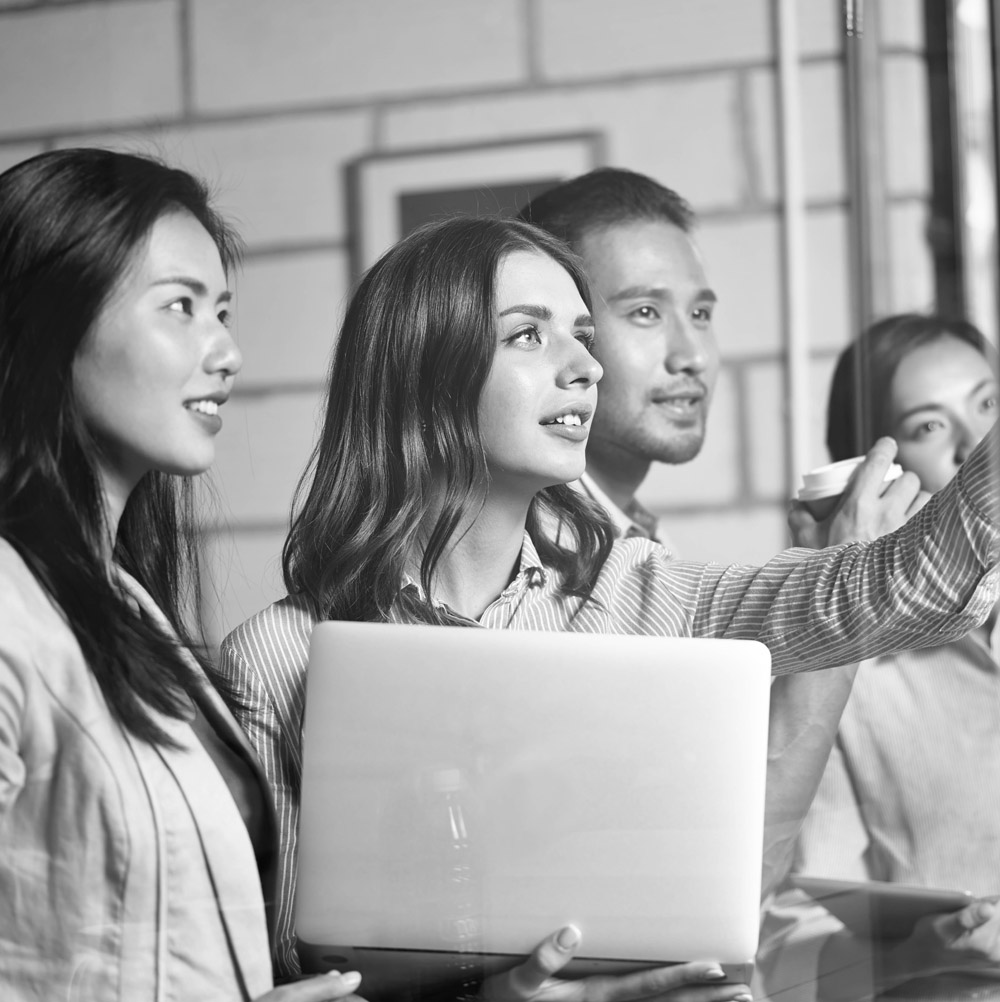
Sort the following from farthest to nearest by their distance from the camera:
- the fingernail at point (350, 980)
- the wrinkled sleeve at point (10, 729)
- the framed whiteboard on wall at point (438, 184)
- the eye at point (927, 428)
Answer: the eye at point (927, 428)
the framed whiteboard on wall at point (438, 184)
the fingernail at point (350, 980)
the wrinkled sleeve at point (10, 729)

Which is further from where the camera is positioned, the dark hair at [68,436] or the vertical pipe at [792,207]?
the vertical pipe at [792,207]

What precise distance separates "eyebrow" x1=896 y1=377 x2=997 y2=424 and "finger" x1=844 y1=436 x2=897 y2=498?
0.17 ft

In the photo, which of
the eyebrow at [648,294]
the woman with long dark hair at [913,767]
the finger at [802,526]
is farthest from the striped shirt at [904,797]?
the eyebrow at [648,294]

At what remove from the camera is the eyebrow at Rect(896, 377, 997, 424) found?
1.40m

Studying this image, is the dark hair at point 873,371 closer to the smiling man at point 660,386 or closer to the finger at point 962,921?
the smiling man at point 660,386

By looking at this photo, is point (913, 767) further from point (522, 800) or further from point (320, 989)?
point (320, 989)

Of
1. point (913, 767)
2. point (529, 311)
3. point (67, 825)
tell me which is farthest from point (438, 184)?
point (913, 767)

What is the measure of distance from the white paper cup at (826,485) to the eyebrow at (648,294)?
7.7 inches

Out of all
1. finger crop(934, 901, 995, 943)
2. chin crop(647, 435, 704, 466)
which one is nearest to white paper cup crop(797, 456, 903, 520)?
chin crop(647, 435, 704, 466)

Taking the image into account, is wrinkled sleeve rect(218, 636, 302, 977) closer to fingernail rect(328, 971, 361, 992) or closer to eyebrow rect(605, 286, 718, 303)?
fingernail rect(328, 971, 361, 992)

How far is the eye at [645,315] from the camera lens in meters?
1.20

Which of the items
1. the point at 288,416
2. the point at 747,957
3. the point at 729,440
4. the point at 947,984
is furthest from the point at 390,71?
the point at 947,984

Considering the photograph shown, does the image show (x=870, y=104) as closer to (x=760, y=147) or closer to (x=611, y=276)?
(x=760, y=147)

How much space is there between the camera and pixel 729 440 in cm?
133
